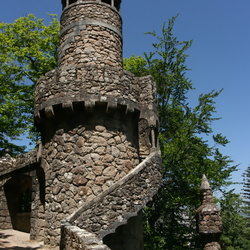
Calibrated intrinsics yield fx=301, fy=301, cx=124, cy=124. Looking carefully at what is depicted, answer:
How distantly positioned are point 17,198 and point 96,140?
811cm

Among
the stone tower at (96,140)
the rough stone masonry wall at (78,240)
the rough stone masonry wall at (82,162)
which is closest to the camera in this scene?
the rough stone masonry wall at (78,240)

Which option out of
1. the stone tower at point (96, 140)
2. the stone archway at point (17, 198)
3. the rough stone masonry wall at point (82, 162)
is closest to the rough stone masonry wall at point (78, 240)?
the stone tower at point (96, 140)

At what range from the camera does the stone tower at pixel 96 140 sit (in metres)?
7.61

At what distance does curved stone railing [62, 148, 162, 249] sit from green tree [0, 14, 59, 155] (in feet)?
32.7

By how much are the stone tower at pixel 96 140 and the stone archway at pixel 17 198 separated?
3741 mm

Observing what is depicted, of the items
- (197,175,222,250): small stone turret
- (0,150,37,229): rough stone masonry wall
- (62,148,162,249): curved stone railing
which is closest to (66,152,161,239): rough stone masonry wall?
(62,148,162,249): curved stone railing

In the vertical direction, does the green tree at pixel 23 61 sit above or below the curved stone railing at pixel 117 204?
above

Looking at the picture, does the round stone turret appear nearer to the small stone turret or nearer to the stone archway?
the small stone turret

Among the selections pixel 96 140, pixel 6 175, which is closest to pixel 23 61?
pixel 6 175

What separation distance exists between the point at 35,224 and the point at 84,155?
3.41m

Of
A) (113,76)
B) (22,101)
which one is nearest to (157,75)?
(22,101)

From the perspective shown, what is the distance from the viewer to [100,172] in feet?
26.5

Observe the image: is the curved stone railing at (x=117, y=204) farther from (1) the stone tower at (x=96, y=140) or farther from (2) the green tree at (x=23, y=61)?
(2) the green tree at (x=23, y=61)

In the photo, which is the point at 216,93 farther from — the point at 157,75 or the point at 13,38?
the point at 13,38
